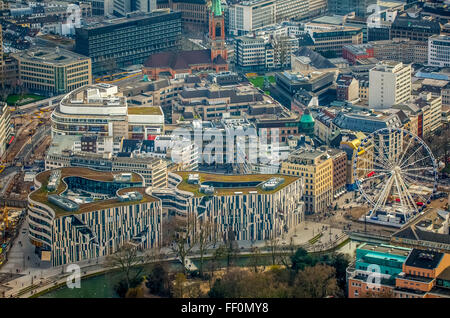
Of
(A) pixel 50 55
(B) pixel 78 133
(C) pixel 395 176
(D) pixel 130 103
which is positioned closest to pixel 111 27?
(A) pixel 50 55

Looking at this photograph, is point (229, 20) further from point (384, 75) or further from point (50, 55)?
point (384, 75)

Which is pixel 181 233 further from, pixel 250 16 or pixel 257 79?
pixel 250 16

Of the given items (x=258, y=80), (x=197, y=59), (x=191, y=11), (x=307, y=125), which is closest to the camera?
(x=307, y=125)

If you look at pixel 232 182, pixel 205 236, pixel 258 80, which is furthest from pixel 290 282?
pixel 258 80

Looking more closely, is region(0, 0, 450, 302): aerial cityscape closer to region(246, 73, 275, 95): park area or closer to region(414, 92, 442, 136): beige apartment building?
region(414, 92, 442, 136): beige apartment building

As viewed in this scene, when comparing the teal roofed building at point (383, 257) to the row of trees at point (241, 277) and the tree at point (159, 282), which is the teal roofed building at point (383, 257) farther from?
the tree at point (159, 282)

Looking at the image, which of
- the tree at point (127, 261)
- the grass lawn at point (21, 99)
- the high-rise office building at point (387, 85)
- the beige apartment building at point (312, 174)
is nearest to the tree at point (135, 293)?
the tree at point (127, 261)
